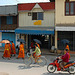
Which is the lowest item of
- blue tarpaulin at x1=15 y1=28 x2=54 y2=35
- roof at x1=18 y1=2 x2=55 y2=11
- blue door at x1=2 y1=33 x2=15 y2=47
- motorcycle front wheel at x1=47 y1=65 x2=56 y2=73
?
motorcycle front wheel at x1=47 y1=65 x2=56 y2=73

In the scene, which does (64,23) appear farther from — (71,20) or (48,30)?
(48,30)

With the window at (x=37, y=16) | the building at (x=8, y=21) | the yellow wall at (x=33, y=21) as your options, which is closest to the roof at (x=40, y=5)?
the yellow wall at (x=33, y=21)

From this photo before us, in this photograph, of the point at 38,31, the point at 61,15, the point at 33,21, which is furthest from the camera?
the point at 33,21

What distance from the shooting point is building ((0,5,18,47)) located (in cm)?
1675

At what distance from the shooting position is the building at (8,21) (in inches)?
659

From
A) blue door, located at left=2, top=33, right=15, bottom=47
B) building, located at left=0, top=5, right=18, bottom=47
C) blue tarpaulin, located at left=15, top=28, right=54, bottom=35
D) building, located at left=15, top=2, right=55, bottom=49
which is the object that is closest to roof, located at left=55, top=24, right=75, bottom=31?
blue tarpaulin, located at left=15, top=28, right=54, bottom=35

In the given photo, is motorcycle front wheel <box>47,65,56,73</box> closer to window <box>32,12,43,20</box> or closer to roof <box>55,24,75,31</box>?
roof <box>55,24,75,31</box>

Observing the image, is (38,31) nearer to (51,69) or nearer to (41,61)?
(41,61)

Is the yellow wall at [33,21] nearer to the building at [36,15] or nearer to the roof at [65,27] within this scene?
the building at [36,15]

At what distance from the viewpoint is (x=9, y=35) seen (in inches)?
728

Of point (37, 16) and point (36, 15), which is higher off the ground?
point (36, 15)

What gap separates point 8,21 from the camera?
18266mm

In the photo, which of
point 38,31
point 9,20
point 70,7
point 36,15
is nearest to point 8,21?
point 9,20

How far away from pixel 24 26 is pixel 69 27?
5.90 metres
